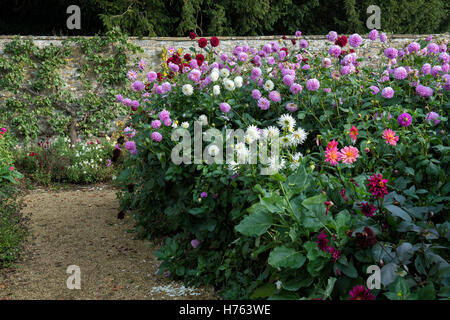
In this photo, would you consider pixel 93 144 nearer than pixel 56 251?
No

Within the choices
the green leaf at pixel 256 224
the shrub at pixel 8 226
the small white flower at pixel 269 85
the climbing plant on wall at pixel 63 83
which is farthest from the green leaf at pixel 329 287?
the climbing plant on wall at pixel 63 83

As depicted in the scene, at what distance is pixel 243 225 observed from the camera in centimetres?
211

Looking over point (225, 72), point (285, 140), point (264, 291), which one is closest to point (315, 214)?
point (264, 291)

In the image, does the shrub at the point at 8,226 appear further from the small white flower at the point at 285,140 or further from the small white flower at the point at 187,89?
the small white flower at the point at 285,140

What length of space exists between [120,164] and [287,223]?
482 centimetres

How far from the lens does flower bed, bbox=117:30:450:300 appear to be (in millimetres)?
1937

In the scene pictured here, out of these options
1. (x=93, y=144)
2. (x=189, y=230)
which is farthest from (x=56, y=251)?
(x=93, y=144)

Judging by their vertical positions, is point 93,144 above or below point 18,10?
below

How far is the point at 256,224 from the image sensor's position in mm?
2115

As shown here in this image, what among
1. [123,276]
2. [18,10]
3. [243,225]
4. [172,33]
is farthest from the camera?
[18,10]

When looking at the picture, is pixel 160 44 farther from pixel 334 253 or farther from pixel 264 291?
pixel 334 253

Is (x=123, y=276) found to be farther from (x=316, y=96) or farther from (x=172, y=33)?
(x=172, y=33)

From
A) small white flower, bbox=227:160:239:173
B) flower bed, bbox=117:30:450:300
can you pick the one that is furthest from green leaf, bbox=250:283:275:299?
small white flower, bbox=227:160:239:173

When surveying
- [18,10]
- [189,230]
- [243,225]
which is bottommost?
[189,230]
